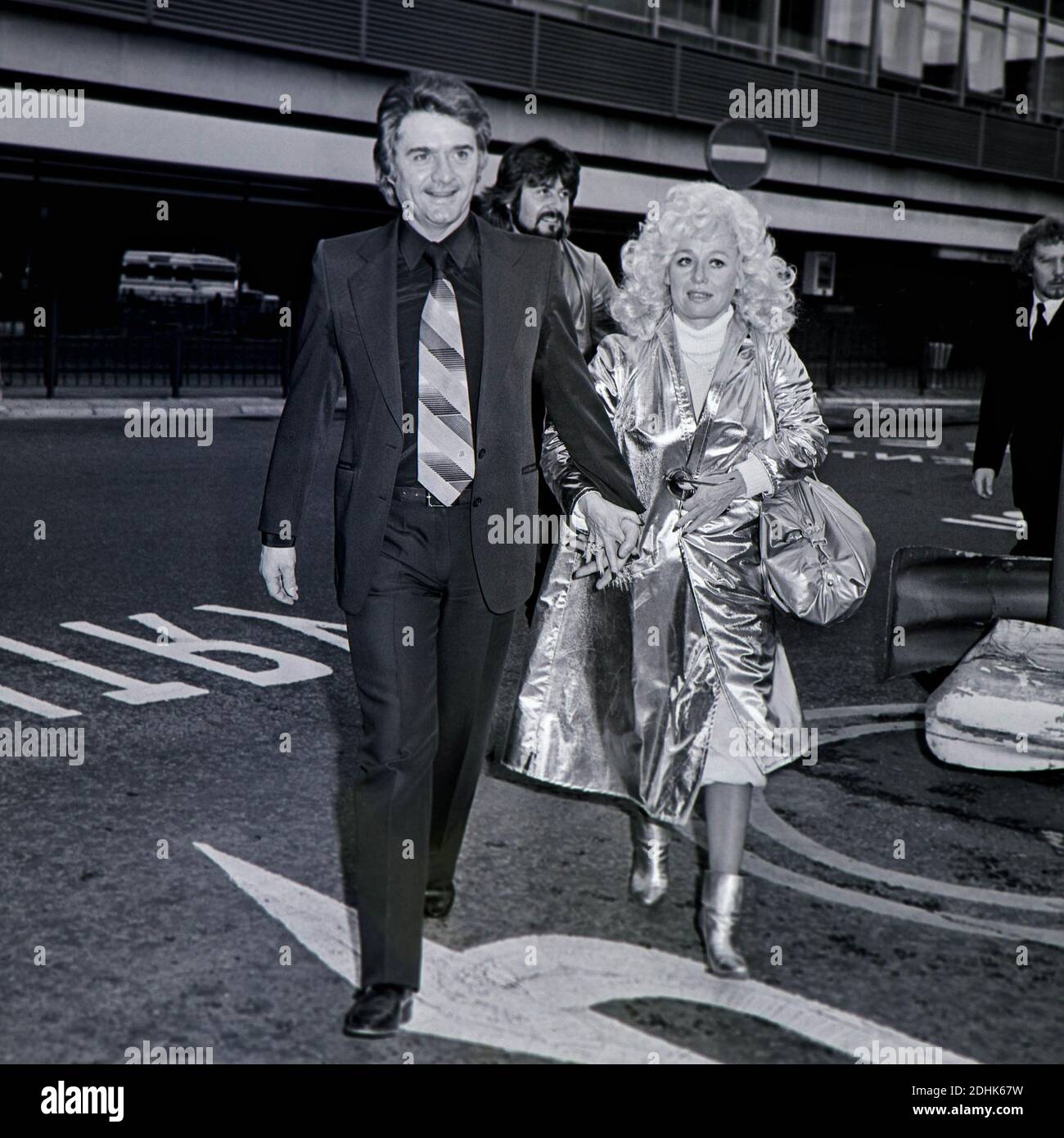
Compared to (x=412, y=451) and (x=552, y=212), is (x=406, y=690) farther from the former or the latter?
(x=552, y=212)

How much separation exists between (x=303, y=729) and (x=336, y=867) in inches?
57.1

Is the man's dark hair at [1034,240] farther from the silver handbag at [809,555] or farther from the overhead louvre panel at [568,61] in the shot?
the overhead louvre panel at [568,61]

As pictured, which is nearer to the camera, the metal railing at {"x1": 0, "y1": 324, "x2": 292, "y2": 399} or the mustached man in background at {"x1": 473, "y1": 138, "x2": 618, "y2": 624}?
the mustached man in background at {"x1": 473, "y1": 138, "x2": 618, "y2": 624}

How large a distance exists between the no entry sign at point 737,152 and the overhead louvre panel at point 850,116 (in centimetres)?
984

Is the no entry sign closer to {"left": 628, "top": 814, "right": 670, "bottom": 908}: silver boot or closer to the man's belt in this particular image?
{"left": 628, "top": 814, "right": 670, "bottom": 908}: silver boot

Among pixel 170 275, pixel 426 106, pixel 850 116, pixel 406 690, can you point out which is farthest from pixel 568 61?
pixel 406 690

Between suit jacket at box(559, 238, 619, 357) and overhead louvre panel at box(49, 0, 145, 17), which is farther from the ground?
overhead louvre panel at box(49, 0, 145, 17)

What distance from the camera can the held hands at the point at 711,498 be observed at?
4.09 meters

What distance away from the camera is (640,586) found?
13.6 ft

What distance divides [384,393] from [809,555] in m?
1.22

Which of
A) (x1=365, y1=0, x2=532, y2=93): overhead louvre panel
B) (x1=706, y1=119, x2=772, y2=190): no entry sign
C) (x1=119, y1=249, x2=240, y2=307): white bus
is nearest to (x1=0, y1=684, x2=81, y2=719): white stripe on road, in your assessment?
(x1=706, y1=119, x2=772, y2=190): no entry sign

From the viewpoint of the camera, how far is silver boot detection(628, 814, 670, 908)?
4.29 metres

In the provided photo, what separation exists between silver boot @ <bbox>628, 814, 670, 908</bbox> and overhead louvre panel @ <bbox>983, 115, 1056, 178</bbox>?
112ft

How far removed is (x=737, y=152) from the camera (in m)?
21.3
